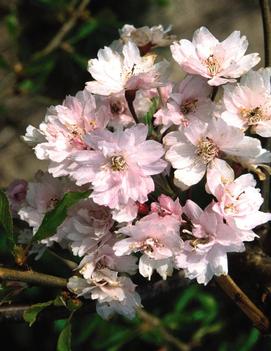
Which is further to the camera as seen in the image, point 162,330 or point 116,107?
point 162,330

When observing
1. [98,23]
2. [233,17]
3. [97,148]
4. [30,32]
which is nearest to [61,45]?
[98,23]

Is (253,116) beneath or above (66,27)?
above

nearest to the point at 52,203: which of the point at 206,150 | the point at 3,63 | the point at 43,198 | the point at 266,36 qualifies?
the point at 43,198

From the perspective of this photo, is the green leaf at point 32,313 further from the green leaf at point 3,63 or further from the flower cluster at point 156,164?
the green leaf at point 3,63

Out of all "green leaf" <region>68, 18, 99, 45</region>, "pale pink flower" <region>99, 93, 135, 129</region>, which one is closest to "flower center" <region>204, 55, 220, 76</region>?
"pale pink flower" <region>99, 93, 135, 129</region>

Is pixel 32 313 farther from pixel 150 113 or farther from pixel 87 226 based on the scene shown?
pixel 150 113

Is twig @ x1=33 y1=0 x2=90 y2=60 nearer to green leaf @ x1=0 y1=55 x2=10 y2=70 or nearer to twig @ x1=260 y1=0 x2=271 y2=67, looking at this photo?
green leaf @ x1=0 y1=55 x2=10 y2=70
